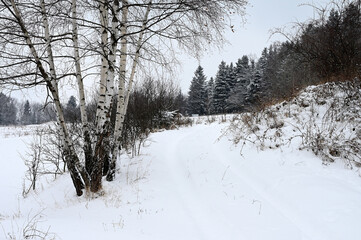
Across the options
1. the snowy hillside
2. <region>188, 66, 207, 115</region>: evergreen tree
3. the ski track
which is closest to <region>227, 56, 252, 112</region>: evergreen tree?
<region>188, 66, 207, 115</region>: evergreen tree

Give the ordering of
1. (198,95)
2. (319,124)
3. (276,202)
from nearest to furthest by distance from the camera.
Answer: (276,202) < (319,124) < (198,95)

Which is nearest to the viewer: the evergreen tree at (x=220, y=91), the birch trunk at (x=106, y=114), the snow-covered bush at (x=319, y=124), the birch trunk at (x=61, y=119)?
the snow-covered bush at (x=319, y=124)

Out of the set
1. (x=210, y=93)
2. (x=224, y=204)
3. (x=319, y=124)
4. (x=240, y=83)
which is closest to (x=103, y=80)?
(x=224, y=204)

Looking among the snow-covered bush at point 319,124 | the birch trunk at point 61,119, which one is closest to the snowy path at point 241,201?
→ the snow-covered bush at point 319,124

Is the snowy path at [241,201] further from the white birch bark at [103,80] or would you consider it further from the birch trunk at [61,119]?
the white birch bark at [103,80]

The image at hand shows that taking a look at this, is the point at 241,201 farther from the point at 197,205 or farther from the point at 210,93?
the point at 210,93

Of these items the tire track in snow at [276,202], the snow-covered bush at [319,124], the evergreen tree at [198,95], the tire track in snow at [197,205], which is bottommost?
the tire track in snow at [197,205]

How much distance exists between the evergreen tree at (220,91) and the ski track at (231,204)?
33251 mm

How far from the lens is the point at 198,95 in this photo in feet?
133

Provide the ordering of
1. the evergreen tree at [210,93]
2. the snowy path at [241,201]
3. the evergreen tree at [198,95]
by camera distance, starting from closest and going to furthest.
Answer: the snowy path at [241,201], the evergreen tree at [210,93], the evergreen tree at [198,95]

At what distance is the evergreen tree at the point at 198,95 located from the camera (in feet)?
133

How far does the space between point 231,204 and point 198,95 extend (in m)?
37.8

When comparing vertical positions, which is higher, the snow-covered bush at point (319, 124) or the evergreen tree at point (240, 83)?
the evergreen tree at point (240, 83)

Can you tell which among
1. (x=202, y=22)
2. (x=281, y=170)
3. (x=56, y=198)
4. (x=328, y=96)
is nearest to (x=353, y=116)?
(x=328, y=96)
